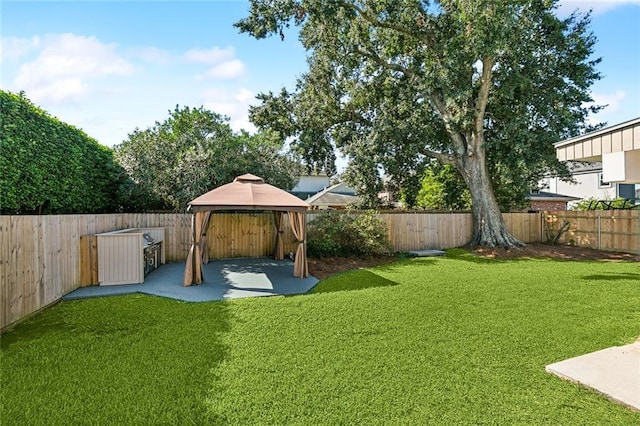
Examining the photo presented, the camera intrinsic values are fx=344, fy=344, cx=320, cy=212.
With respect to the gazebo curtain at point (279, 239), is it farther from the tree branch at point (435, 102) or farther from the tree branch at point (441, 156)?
the tree branch at point (435, 102)

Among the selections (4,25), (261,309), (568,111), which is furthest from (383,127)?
(4,25)

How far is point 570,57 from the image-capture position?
12562mm

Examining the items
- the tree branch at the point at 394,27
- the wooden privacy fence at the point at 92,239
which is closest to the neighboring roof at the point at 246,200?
the wooden privacy fence at the point at 92,239

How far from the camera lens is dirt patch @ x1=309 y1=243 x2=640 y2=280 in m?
9.41

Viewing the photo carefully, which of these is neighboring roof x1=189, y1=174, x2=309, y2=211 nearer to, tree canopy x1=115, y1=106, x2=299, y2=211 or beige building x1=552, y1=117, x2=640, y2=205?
tree canopy x1=115, y1=106, x2=299, y2=211

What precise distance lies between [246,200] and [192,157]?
13.3 feet

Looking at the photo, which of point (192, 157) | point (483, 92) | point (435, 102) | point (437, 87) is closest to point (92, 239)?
point (192, 157)

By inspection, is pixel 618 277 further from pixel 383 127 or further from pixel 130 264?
pixel 130 264

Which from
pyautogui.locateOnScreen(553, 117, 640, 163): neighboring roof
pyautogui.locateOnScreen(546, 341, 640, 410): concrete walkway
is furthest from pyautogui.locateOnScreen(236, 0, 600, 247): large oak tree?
pyautogui.locateOnScreen(546, 341, 640, 410): concrete walkway

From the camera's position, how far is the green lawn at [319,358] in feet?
9.02

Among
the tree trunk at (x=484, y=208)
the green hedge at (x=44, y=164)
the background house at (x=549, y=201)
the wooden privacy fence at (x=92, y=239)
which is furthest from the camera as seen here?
the background house at (x=549, y=201)

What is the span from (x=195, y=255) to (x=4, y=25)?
4.73 m

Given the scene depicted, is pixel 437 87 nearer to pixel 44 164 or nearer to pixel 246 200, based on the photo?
pixel 246 200

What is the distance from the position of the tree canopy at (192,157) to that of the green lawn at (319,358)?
5.15 meters
